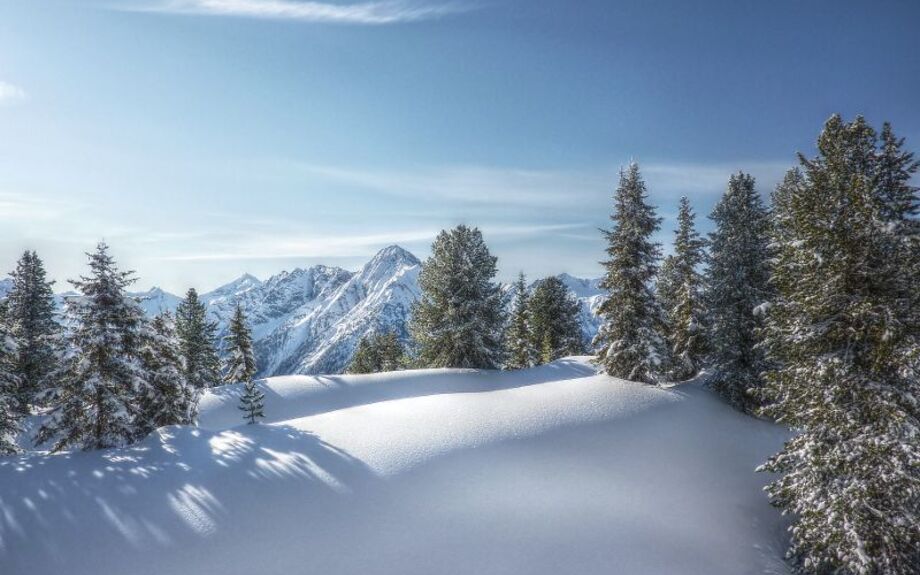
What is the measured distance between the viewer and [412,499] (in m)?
12.3

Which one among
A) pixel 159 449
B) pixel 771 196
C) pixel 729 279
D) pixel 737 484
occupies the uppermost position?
pixel 771 196

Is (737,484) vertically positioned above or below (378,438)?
below

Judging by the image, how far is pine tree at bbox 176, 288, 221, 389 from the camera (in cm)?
3806

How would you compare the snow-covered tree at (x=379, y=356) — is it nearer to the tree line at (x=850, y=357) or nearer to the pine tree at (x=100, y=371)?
the pine tree at (x=100, y=371)

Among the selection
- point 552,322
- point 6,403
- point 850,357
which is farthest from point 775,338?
point 552,322

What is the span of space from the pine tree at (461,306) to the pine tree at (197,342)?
2118cm

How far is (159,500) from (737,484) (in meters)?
19.6

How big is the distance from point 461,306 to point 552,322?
17408mm

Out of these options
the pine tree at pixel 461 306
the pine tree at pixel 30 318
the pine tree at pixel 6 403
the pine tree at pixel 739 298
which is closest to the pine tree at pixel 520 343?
the pine tree at pixel 461 306

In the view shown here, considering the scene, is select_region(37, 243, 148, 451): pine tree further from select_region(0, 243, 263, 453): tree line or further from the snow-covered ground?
the snow-covered ground

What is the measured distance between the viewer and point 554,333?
46750mm

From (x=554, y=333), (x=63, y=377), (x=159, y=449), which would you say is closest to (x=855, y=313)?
(x=159, y=449)

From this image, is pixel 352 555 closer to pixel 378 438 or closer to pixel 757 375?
pixel 378 438

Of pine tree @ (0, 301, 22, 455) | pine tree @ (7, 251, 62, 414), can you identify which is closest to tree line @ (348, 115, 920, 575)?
pine tree @ (0, 301, 22, 455)
